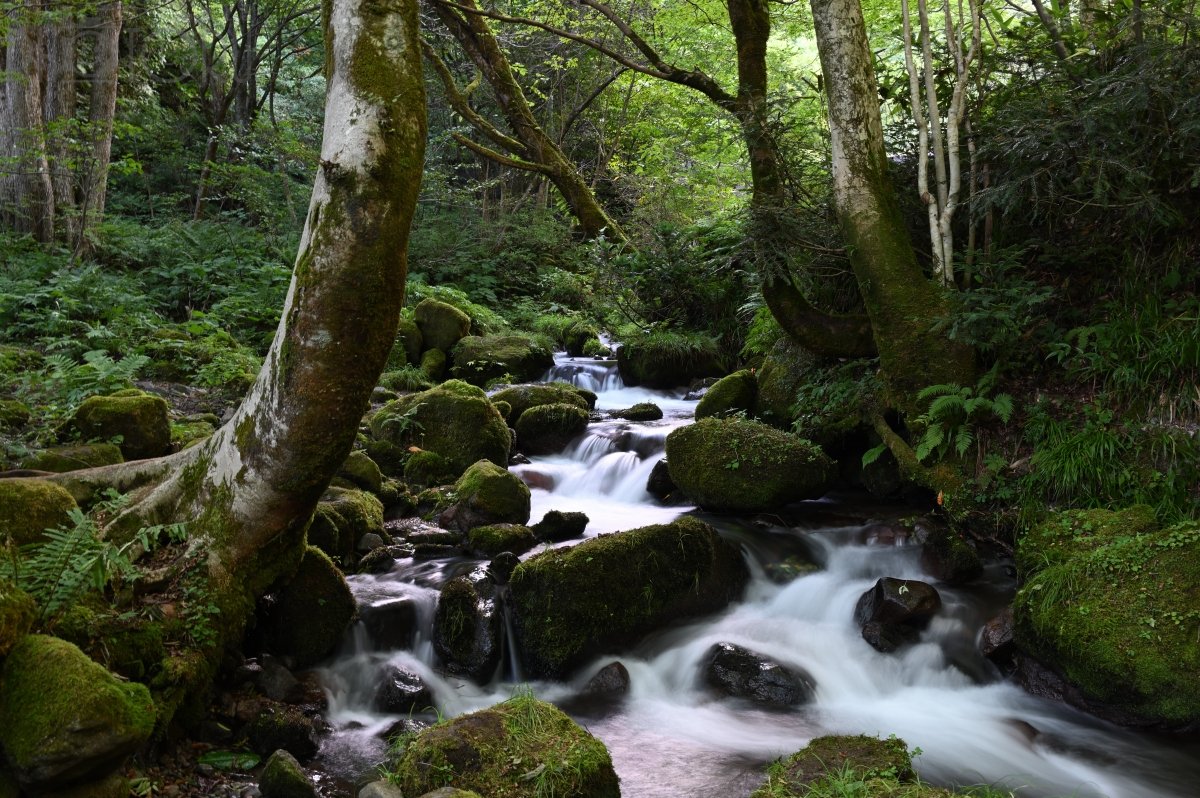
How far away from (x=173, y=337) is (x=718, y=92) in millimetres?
8344

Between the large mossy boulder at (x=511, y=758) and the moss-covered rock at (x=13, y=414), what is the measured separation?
17.0 ft

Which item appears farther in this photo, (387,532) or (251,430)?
(387,532)

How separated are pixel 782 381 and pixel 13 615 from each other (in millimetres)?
7980

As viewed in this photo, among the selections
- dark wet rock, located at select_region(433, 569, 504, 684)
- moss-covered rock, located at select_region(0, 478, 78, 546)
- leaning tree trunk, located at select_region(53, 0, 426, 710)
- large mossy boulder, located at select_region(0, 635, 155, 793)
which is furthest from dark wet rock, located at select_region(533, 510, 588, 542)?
large mossy boulder, located at select_region(0, 635, 155, 793)

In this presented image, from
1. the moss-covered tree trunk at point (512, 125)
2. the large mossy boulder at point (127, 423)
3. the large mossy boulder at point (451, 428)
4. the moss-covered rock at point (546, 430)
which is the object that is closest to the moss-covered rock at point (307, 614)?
the large mossy boulder at point (127, 423)

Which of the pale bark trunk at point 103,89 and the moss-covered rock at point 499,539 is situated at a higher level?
the pale bark trunk at point 103,89

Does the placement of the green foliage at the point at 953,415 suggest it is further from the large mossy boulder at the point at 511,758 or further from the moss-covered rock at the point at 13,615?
the moss-covered rock at the point at 13,615

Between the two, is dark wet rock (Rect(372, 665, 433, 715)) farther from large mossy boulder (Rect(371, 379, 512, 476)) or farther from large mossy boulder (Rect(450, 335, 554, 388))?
large mossy boulder (Rect(450, 335, 554, 388))

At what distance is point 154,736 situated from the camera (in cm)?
402

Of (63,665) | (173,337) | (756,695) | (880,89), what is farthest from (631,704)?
(173,337)

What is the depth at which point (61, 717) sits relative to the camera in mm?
3158

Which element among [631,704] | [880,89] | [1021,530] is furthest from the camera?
[880,89]

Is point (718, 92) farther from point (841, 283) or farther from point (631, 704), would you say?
point (631, 704)

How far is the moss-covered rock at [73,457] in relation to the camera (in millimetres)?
5887
